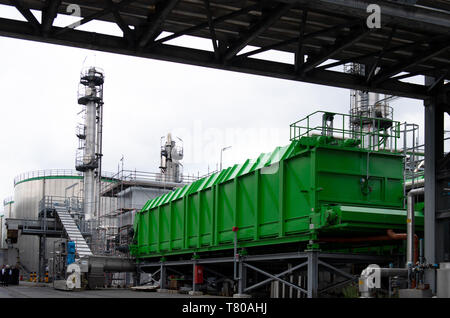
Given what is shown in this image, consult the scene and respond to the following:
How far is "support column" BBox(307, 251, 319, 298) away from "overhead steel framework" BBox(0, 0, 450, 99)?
405 centimetres

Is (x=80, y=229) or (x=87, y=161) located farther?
(x=87, y=161)

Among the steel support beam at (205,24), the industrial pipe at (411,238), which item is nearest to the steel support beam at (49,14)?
the steel support beam at (205,24)

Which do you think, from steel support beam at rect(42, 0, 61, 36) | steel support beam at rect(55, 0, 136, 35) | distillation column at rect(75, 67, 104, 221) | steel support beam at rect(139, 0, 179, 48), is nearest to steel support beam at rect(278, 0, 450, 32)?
steel support beam at rect(139, 0, 179, 48)

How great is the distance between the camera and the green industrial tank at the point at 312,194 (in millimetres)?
14414

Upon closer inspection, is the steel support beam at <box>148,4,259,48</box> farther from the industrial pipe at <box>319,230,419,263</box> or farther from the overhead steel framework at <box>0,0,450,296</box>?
the industrial pipe at <box>319,230,419,263</box>

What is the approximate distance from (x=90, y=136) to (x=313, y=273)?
92.8 feet

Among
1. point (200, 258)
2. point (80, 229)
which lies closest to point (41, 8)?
point (200, 258)

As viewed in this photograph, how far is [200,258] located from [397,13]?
13.9m

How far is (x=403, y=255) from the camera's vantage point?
15.2 meters

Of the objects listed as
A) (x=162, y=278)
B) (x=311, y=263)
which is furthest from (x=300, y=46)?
(x=162, y=278)

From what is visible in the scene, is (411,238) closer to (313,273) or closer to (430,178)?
(430,178)

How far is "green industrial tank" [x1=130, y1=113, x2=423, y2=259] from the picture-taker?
47.3 ft

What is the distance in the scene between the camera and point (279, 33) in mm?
12391
